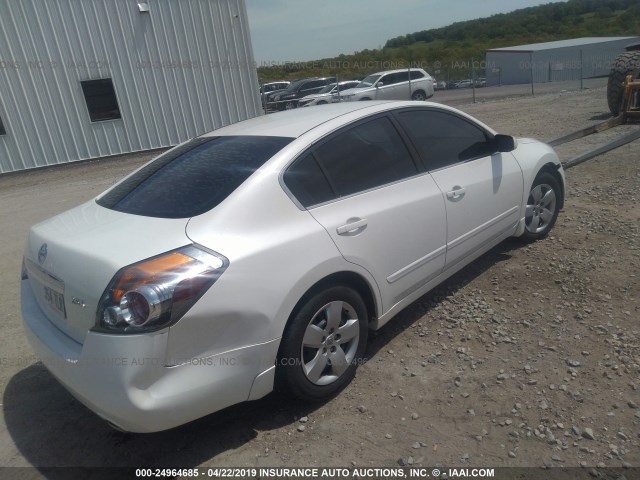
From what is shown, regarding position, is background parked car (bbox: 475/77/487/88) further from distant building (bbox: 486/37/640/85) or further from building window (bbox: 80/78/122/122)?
building window (bbox: 80/78/122/122)

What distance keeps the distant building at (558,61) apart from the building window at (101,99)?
34670 millimetres

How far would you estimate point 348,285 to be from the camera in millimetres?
2730

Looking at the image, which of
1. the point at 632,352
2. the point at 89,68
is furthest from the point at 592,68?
the point at 632,352

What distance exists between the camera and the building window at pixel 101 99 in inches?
526

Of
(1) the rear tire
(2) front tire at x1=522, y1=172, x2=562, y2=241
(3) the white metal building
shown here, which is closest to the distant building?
(1) the rear tire

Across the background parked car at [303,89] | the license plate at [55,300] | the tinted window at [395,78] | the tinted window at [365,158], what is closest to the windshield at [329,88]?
the background parked car at [303,89]

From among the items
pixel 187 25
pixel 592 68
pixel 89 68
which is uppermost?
pixel 187 25

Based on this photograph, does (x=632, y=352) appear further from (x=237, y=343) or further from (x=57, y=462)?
(x=57, y=462)

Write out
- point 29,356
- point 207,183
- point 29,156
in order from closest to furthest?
point 207,183 → point 29,356 → point 29,156

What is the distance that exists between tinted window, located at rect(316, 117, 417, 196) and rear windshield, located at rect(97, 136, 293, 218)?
300mm

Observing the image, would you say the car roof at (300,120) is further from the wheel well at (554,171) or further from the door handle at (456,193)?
the wheel well at (554,171)

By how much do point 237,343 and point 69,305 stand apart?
82 cm

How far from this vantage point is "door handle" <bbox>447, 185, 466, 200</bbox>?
10.9 ft

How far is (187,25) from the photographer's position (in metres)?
14.5
